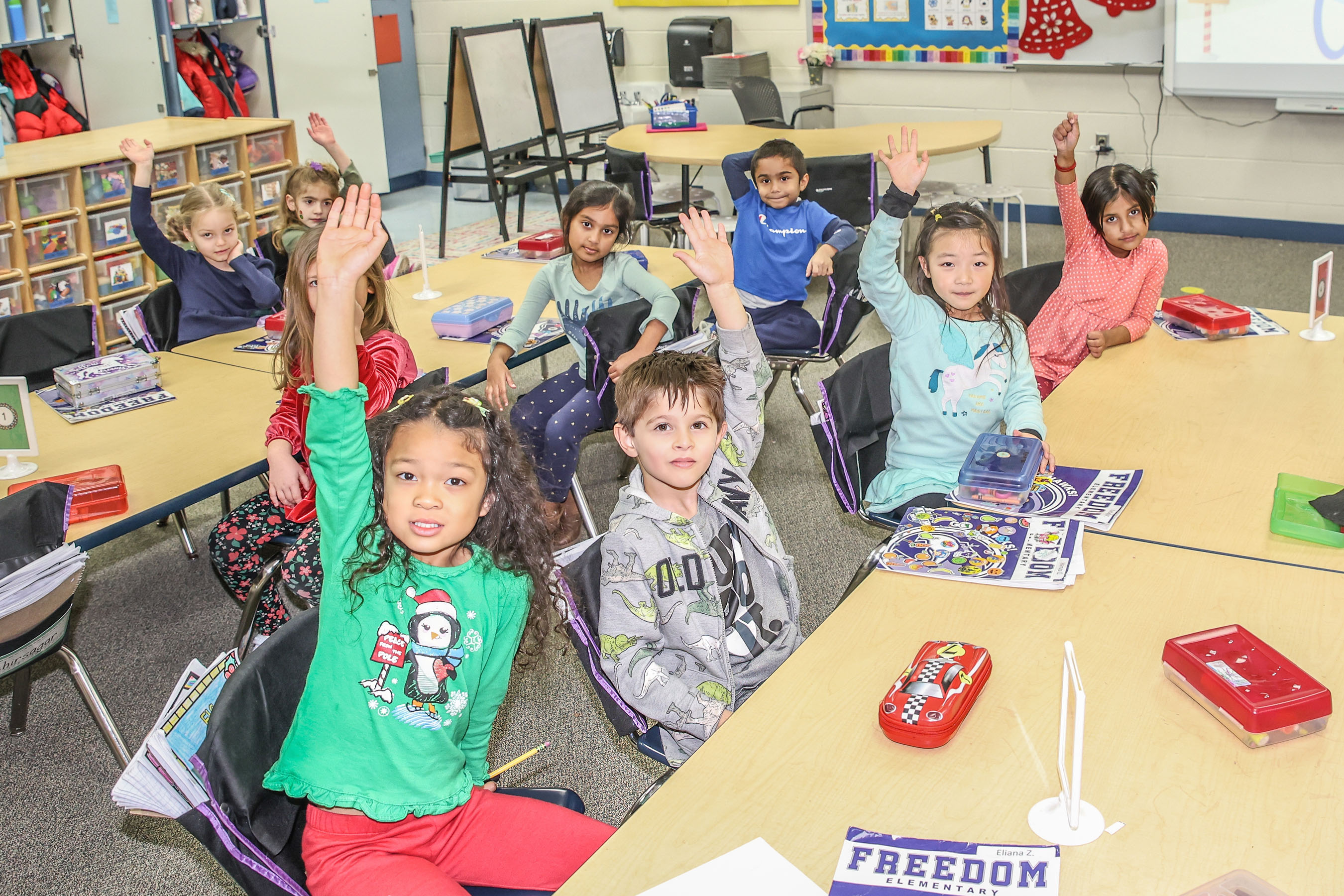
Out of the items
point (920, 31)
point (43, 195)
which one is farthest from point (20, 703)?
point (920, 31)

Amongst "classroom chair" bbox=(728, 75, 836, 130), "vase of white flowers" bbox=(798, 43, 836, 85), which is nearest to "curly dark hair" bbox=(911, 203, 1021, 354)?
"classroom chair" bbox=(728, 75, 836, 130)

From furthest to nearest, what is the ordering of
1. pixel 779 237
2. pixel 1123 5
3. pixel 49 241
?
pixel 1123 5 → pixel 49 241 → pixel 779 237

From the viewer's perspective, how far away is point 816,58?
669 centimetres

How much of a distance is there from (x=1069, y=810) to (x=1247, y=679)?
32cm

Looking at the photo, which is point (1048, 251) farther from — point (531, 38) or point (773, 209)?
point (531, 38)

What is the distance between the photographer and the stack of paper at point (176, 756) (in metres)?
1.18

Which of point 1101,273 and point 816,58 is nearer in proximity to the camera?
point 1101,273

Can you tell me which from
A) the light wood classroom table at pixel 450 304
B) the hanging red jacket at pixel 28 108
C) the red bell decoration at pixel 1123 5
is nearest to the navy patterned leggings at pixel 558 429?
the light wood classroom table at pixel 450 304

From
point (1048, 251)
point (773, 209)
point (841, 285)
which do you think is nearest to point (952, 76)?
point (1048, 251)

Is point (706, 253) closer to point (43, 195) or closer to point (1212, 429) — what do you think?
point (1212, 429)

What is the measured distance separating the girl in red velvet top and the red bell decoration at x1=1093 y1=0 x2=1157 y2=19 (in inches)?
190

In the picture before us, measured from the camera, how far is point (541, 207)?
765cm

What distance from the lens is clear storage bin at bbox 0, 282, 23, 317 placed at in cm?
460

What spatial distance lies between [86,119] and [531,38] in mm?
2489
